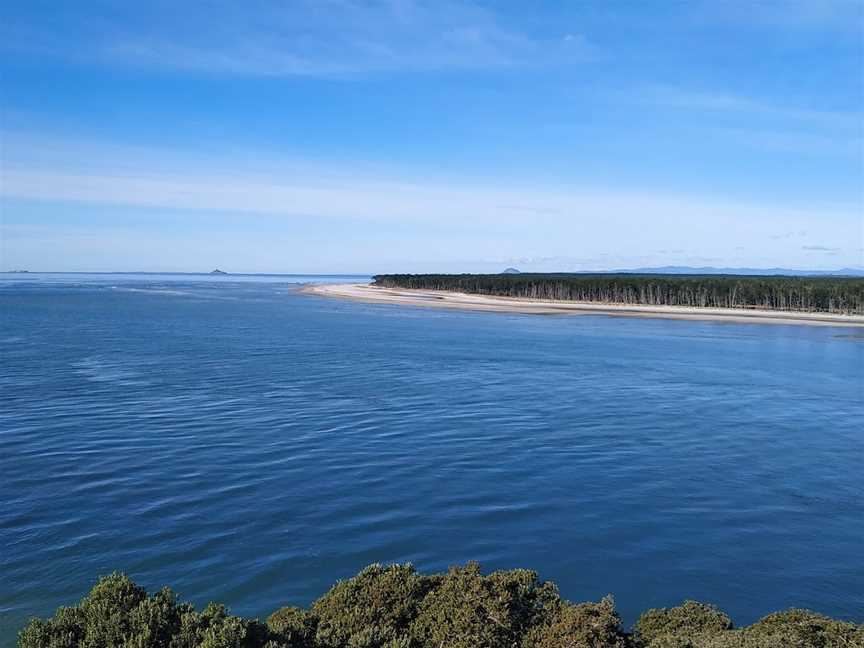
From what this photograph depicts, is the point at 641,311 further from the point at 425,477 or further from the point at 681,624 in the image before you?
the point at 681,624

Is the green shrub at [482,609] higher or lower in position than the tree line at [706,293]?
lower

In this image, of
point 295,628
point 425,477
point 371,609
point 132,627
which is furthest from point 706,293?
point 132,627

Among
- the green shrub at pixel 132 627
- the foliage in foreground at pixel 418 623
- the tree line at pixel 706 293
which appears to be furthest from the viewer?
the tree line at pixel 706 293

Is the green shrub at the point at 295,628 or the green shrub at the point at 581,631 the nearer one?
the green shrub at the point at 295,628

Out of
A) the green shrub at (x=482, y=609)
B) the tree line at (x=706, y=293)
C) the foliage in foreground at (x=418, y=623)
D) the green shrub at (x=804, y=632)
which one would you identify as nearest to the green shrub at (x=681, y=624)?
the foliage in foreground at (x=418, y=623)

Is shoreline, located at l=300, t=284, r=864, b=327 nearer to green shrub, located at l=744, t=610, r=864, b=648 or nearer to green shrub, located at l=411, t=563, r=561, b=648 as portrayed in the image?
green shrub, located at l=744, t=610, r=864, b=648

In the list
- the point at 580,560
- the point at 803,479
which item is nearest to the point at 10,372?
the point at 580,560

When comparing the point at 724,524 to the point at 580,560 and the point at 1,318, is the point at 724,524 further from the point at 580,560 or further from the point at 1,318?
the point at 1,318

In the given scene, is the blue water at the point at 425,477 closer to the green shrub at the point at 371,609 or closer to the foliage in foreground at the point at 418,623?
the green shrub at the point at 371,609
